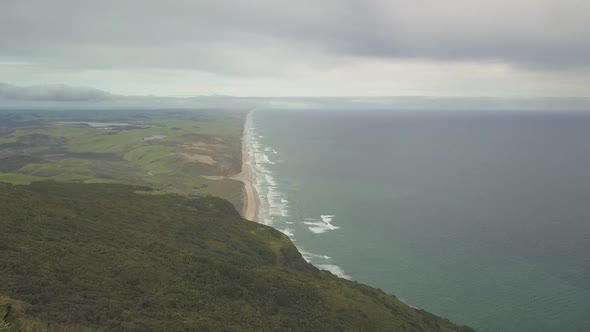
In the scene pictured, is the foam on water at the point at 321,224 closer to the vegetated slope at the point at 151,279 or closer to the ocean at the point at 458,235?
the ocean at the point at 458,235

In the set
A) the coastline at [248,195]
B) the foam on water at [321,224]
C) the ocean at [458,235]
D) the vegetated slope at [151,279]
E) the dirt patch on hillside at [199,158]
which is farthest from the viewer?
the dirt patch on hillside at [199,158]

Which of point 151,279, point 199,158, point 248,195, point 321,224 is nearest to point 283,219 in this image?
point 321,224

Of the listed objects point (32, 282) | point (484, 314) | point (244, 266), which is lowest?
point (484, 314)

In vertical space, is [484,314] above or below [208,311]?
below

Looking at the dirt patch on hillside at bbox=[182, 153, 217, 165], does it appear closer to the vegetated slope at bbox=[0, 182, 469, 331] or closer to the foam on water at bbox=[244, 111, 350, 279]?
the foam on water at bbox=[244, 111, 350, 279]

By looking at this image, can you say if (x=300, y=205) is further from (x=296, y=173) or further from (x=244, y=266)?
(x=244, y=266)

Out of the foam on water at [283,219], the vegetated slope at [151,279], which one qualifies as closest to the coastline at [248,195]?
the foam on water at [283,219]

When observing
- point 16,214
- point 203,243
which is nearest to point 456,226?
point 203,243

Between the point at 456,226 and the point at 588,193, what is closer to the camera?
the point at 456,226
